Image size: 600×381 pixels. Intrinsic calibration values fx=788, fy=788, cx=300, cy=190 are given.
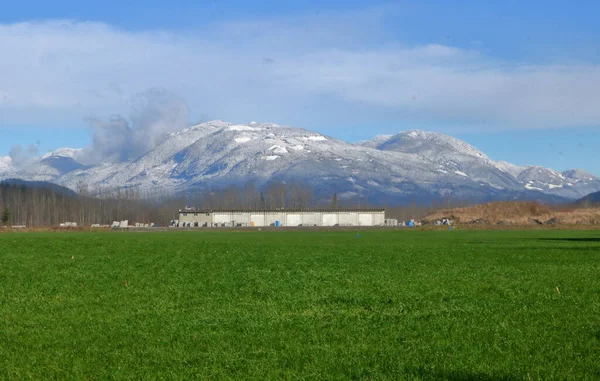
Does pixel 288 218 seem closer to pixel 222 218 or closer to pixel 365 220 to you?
pixel 222 218

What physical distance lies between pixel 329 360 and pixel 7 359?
18.1 ft

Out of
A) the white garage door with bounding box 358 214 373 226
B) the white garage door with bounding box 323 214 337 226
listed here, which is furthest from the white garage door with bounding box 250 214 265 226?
the white garage door with bounding box 358 214 373 226

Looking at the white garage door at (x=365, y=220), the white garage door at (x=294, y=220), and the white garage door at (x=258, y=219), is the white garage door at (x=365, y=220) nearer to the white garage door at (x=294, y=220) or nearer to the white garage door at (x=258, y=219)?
the white garage door at (x=294, y=220)

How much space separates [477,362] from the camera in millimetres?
12617

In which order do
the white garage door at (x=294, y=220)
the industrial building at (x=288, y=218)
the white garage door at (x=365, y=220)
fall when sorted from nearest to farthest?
the white garage door at (x=365, y=220), the industrial building at (x=288, y=218), the white garage door at (x=294, y=220)

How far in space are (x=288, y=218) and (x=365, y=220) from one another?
62.8 ft

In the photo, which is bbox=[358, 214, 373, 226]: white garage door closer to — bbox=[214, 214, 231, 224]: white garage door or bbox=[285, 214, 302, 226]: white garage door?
bbox=[285, 214, 302, 226]: white garage door

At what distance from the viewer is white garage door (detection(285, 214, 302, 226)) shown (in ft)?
635

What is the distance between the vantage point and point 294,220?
194000mm

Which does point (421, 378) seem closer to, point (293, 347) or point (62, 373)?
point (293, 347)

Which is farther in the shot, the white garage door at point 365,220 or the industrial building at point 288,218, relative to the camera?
the industrial building at point 288,218

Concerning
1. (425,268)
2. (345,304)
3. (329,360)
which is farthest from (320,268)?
(329,360)

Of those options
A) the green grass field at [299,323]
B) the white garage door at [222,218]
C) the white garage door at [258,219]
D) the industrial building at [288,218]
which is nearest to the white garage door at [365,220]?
the industrial building at [288,218]

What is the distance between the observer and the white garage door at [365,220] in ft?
621
